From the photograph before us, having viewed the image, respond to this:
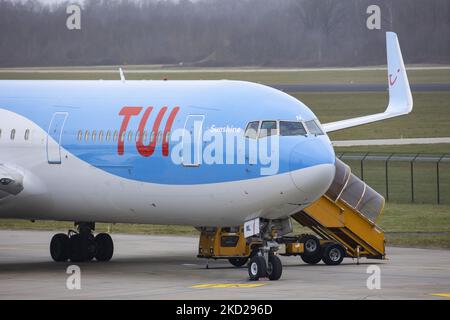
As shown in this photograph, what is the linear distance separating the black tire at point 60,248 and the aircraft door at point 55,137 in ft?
12.0

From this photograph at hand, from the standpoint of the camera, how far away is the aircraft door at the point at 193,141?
26.7m

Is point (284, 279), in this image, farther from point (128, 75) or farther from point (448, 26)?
point (448, 26)

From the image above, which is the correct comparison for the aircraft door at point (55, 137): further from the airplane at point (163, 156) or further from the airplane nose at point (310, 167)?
the airplane nose at point (310, 167)

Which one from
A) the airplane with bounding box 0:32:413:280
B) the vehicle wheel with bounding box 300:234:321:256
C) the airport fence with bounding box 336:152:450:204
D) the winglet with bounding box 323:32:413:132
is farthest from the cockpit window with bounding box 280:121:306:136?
the airport fence with bounding box 336:152:450:204

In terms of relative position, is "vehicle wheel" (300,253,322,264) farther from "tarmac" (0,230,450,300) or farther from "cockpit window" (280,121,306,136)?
"cockpit window" (280,121,306,136)

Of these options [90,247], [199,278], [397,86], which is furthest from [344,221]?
[397,86]

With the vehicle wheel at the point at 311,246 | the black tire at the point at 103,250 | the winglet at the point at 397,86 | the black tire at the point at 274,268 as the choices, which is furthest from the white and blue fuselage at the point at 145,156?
the winglet at the point at 397,86

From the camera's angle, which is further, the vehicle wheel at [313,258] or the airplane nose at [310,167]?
the vehicle wheel at [313,258]

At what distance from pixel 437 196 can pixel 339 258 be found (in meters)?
20.2

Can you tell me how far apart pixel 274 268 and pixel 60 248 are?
755 cm

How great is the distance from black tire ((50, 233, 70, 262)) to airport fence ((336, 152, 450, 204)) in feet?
62.6

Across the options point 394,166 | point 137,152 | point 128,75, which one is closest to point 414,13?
point 394,166

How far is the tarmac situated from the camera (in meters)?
24.3

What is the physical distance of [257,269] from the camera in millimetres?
26438
